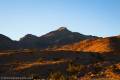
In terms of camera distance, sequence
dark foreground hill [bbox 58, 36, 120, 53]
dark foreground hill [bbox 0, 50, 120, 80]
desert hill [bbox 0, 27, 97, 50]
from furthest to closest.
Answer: desert hill [bbox 0, 27, 97, 50] < dark foreground hill [bbox 58, 36, 120, 53] < dark foreground hill [bbox 0, 50, 120, 80]

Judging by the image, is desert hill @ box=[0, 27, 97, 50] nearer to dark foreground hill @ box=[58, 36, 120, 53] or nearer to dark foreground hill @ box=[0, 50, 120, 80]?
dark foreground hill @ box=[58, 36, 120, 53]

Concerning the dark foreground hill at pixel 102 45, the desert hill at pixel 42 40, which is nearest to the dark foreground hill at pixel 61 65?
the dark foreground hill at pixel 102 45

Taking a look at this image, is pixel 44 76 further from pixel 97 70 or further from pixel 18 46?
pixel 18 46

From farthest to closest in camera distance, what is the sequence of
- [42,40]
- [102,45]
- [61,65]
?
[42,40] < [102,45] < [61,65]

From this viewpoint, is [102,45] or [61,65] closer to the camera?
[61,65]

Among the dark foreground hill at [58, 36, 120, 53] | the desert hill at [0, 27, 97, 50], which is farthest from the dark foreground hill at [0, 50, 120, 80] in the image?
the desert hill at [0, 27, 97, 50]

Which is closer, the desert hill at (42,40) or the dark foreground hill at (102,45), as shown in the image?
the dark foreground hill at (102,45)

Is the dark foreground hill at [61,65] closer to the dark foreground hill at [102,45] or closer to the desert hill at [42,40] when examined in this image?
the dark foreground hill at [102,45]

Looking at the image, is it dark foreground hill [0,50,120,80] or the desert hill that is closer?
dark foreground hill [0,50,120,80]

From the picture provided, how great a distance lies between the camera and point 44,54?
7100cm

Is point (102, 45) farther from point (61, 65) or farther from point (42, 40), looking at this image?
point (42, 40)

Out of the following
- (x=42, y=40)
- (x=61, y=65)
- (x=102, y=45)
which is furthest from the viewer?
(x=42, y=40)

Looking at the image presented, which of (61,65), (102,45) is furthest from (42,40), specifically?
(61,65)

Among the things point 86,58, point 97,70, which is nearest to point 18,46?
point 86,58
